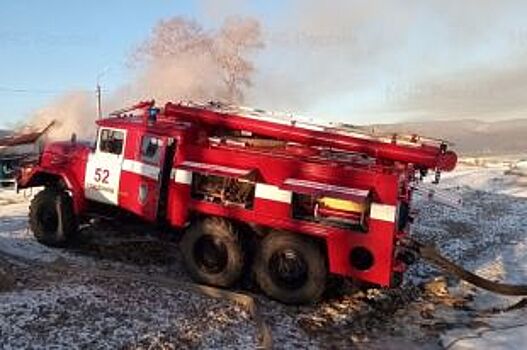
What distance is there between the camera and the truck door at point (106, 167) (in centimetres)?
1348

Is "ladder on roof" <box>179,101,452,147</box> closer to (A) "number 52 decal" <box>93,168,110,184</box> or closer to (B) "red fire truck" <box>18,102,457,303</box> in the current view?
(B) "red fire truck" <box>18,102,457,303</box>

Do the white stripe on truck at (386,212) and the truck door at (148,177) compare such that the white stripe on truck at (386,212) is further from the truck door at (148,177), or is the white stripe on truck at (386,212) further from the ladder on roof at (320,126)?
the truck door at (148,177)

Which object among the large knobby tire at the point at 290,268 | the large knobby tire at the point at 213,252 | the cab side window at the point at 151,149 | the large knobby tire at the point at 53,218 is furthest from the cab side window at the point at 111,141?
the large knobby tire at the point at 290,268

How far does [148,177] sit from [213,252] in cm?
194

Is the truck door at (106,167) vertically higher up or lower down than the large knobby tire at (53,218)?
higher up

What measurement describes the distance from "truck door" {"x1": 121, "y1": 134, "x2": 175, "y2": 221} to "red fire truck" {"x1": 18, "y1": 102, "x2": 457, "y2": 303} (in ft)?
0.07

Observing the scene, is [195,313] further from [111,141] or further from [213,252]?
[111,141]

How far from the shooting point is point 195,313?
10188 mm

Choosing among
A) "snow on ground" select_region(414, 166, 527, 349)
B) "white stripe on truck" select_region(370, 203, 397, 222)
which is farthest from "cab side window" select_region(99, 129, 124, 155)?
"snow on ground" select_region(414, 166, 527, 349)

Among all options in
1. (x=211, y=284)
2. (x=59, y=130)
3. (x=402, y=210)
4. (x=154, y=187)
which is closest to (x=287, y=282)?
(x=211, y=284)

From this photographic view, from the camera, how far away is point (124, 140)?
13.5 metres

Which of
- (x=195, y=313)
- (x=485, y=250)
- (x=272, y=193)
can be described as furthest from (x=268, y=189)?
(x=485, y=250)

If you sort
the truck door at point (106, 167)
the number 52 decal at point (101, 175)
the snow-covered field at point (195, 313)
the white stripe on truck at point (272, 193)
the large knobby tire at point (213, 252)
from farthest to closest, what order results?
the number 52 decal at point (101, 175), the truck door at point (106, 167), the large knobby tire at point (213, 252), the white stripe on truck at point (272, 193), the snow-covered field at point (195, 313)

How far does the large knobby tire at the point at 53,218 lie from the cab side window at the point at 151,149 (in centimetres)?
219
